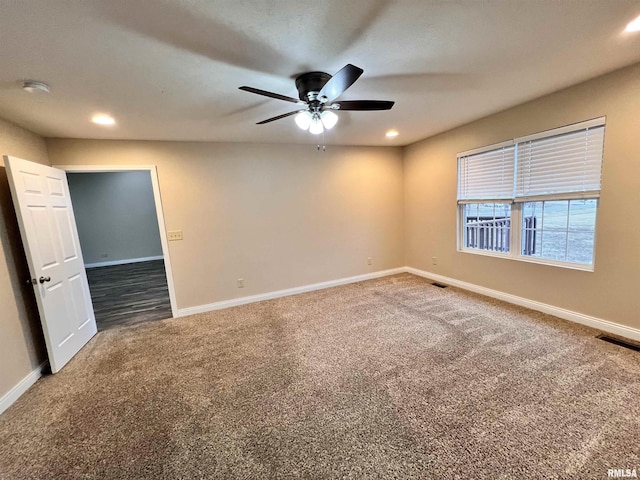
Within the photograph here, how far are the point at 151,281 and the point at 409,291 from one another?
5.28 meters

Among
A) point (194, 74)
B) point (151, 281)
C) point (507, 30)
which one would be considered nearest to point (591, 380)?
point (507, 30)

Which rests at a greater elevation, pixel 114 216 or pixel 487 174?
pixel 487 174

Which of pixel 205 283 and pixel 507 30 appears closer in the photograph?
pixel 507 30

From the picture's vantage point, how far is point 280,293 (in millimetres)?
4305

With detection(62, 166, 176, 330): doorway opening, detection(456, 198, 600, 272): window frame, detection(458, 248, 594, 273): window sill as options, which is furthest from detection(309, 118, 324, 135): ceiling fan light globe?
detection(62, 166, 176, 330): doorway opening

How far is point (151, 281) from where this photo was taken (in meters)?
5.64

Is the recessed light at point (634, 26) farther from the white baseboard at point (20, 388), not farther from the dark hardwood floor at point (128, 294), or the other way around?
the dark hardwood floor at point (128, 294)

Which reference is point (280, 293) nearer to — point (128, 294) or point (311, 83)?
point (128, 294)

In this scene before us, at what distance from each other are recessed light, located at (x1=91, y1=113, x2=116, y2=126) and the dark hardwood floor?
2.53 m

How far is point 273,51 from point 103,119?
2.11 meters

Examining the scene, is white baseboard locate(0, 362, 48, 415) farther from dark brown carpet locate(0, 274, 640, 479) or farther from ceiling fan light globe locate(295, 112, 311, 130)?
ceiling fan light globe locate(295, 112, 311, 130)

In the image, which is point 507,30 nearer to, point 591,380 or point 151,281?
point 591,380

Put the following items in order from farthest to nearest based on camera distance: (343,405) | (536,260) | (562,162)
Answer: (536,260) < (562,162) < (343,405)

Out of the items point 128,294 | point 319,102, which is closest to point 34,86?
point 319,102
